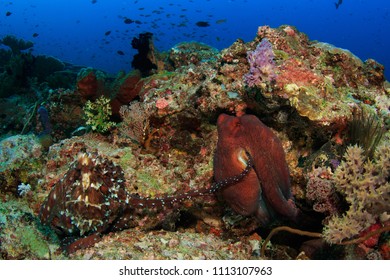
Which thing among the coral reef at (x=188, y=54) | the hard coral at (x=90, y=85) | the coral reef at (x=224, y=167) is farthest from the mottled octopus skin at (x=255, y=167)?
the coral reef at (x=188, y=54)

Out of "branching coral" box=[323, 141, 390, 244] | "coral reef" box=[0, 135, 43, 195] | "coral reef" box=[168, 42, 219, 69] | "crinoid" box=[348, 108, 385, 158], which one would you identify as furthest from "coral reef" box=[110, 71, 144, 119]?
"branching coral" box=[323, 141, 390, 244]

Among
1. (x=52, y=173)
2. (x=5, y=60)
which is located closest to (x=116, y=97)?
(x=52, y=173)

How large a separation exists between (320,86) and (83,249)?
13.4 ft

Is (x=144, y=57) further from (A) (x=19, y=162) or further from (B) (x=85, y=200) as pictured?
(B) (x=85, y=200)

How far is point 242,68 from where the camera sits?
5.01 metres

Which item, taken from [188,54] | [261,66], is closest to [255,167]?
[261,66]

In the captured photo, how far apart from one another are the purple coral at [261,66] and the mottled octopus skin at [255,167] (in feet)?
2.00

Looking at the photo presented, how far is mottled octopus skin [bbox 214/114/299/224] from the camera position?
379cm

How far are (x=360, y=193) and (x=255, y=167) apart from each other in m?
1.26

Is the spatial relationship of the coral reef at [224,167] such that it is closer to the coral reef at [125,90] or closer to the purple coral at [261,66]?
the purple coral at [261,66]

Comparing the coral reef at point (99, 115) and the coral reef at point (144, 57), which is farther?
the coral reef at point (144, 57)

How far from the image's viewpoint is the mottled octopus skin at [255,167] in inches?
149

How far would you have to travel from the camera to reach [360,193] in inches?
127
